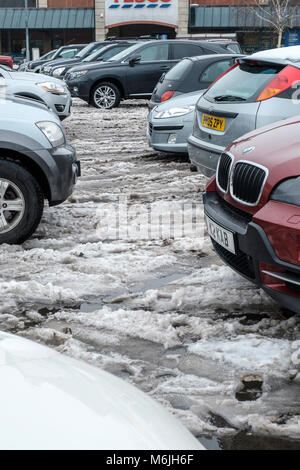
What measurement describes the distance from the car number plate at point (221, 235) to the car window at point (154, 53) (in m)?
14.2

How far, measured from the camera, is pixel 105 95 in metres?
17.7

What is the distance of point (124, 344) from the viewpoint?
352cm

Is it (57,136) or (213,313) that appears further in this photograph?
(57,136)

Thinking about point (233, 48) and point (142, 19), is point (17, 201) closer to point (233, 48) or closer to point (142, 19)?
point (233, 48)

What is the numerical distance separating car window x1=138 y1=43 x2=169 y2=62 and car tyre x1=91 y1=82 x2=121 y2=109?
1124 millimetres

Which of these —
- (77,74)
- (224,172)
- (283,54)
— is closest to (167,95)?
(283,54)

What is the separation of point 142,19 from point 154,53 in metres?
35.6

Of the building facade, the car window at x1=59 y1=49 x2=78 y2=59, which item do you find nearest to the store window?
the building facade

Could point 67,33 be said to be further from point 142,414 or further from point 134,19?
point 142,414

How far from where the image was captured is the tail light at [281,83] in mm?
5789
